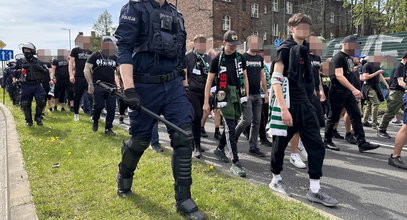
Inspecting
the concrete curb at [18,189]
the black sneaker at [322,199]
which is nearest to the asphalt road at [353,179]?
the black sneaker at [322,199]

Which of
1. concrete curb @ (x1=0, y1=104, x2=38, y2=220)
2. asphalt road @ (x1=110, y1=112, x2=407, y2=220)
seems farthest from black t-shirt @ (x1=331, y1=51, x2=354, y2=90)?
concrete curb @ (x1=0, y1=104, x2=38, y2=220)

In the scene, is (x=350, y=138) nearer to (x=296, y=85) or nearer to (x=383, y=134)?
(x=383, y=134)

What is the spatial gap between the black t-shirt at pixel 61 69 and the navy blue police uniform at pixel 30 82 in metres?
2.24

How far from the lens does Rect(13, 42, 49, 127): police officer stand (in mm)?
7980

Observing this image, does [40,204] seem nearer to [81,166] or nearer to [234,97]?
[81,166]

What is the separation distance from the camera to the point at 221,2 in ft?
114

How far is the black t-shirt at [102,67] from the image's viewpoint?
7.09 metres

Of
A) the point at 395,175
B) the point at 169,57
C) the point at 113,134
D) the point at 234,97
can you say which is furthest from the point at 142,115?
the point at 113,134

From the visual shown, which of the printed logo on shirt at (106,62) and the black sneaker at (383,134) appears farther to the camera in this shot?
the black sneaker at (383,134)

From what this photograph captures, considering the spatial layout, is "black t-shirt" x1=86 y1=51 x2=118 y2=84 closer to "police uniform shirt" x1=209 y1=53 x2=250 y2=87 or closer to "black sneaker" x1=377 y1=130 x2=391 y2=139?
"police uniform shirt" x1=209 y1=53 x2=250 y2=87

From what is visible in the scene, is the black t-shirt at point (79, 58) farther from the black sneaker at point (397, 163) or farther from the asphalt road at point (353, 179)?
the black sneaker at point (397, 163)

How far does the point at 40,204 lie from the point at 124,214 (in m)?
0.97

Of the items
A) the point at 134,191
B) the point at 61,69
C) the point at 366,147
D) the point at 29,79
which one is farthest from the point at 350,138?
the point at 61,69

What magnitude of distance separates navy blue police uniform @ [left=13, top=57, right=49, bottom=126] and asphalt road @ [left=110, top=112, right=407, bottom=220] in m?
3.83
